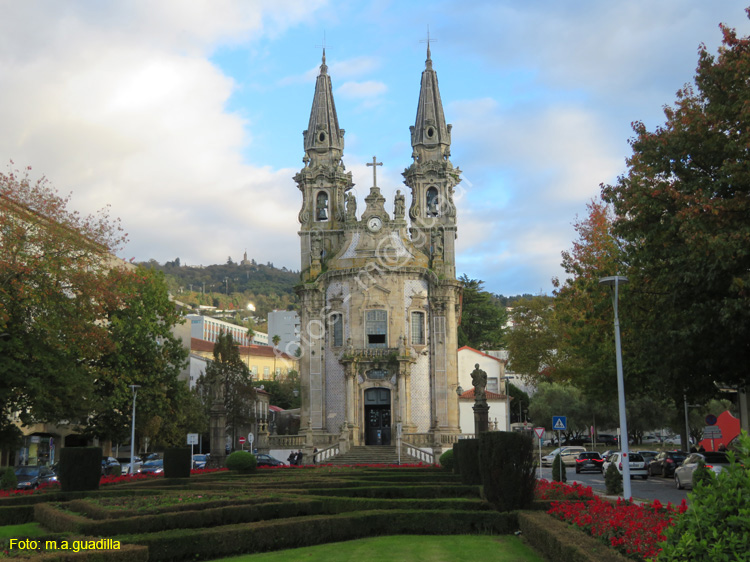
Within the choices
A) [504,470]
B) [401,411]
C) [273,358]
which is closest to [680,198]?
[504,470]

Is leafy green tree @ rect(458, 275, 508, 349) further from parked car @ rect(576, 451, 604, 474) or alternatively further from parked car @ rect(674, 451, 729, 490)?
parked car @ rect(674, 451, 729, 490)

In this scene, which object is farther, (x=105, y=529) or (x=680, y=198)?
(x=680, y=198)

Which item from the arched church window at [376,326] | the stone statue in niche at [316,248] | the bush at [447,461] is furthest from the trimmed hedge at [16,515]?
the stone statue in niche at [316,248]

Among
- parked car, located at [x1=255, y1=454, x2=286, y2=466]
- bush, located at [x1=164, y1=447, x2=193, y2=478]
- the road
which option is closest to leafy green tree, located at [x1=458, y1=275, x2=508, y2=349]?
parked car, located at [x1=255, y1=454, x2=286, y2=466]

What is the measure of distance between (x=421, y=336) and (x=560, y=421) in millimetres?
23429

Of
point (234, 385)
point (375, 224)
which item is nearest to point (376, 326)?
point (375, 224)

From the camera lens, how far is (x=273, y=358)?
139 meters

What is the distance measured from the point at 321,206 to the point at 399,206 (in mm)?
6839

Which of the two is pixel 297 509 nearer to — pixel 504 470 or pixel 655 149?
pixel 504 470

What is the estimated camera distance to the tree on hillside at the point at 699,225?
21.5 meters

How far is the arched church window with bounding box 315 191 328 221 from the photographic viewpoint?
61188mm

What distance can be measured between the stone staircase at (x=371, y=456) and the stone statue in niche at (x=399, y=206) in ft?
57.2

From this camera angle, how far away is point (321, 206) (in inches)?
2416

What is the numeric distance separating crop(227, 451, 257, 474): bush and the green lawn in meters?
18.7
